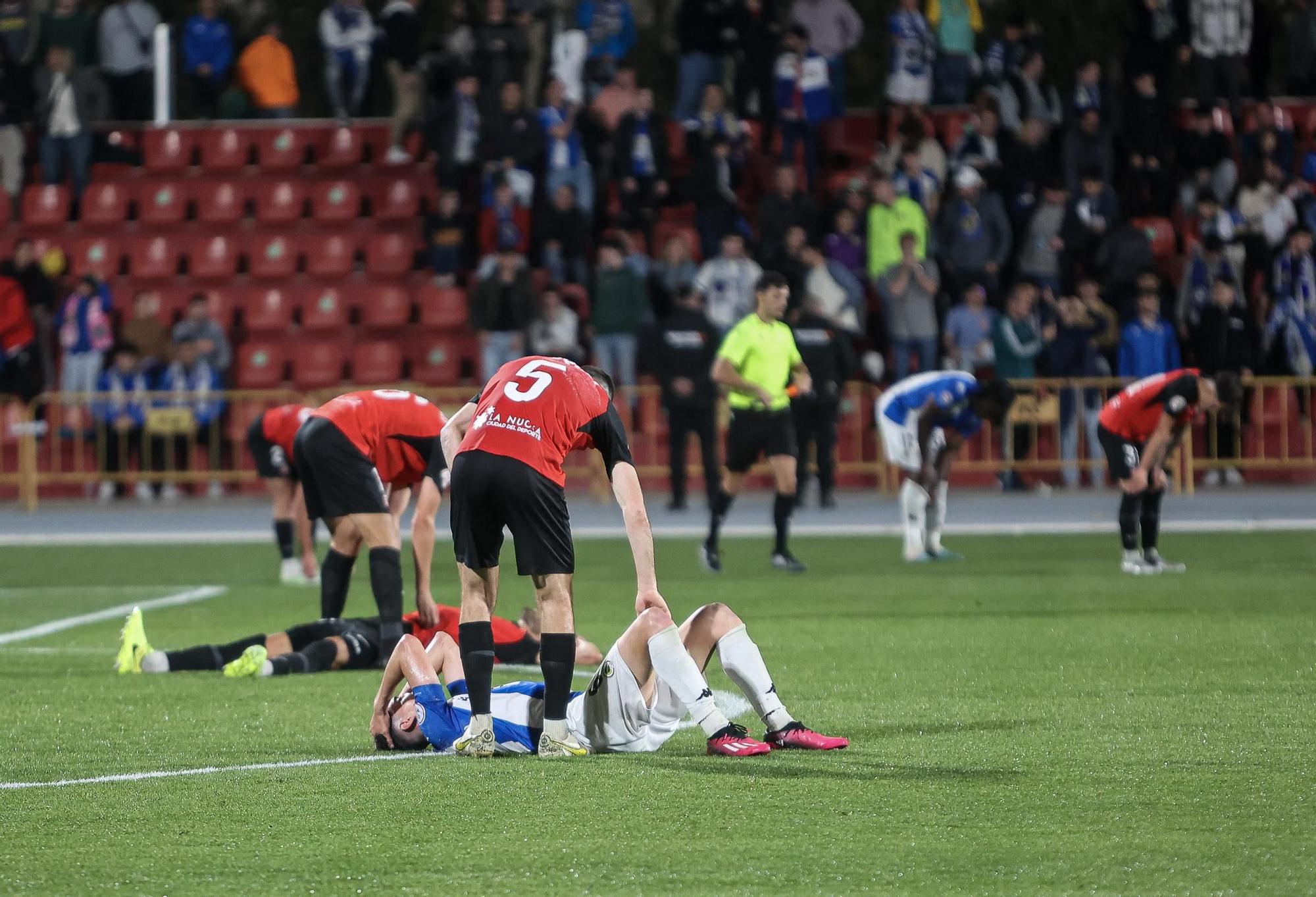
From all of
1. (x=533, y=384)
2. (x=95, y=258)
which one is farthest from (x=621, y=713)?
(x=95, y=258)

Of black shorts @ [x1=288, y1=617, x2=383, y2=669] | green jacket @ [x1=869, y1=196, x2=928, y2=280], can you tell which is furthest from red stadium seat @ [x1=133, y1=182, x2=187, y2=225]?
black shorts @ [x1=288, y1=617, x2=383, y2=669]

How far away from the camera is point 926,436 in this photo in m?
16.4

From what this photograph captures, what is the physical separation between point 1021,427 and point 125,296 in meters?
11.8

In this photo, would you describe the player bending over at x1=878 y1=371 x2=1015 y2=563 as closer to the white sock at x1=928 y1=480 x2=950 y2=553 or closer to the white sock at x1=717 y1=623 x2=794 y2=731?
the white sock at x1=928 y1=480 x2=950 y2=553

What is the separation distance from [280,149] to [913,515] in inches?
533

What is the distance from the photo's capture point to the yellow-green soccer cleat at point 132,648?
10.8 m

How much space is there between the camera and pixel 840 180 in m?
25.3

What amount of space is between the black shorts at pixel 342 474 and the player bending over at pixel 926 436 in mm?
6678

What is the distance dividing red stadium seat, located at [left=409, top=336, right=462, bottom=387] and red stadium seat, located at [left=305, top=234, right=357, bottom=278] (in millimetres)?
1651

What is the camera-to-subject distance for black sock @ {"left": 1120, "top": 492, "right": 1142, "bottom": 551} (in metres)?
15.0

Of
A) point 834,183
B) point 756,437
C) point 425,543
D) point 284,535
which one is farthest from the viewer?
point 834,183

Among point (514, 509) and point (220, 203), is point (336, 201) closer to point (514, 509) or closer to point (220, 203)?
point (220, 203)

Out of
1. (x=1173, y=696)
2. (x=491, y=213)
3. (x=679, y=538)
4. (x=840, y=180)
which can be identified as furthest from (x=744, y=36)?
(x=1173, y=696)

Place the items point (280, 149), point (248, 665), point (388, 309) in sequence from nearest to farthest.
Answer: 1. point (248, 665)
2. point (388, 309)
3. point (280, 149)
